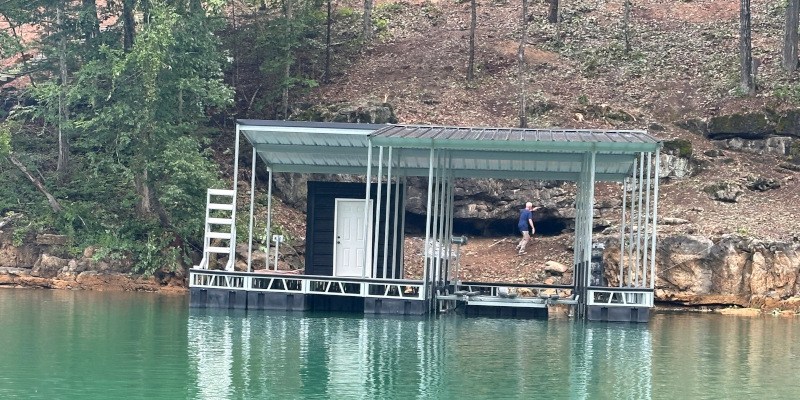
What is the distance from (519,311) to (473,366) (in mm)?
9248

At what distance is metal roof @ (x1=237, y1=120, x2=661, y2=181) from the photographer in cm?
1973

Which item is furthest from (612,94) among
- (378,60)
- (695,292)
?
(695,292)

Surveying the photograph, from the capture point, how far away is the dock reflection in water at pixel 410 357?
11953 millimetres

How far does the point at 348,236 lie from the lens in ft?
78.7

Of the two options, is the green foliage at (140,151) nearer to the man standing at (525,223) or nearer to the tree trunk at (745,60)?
the man standing at (525,223)

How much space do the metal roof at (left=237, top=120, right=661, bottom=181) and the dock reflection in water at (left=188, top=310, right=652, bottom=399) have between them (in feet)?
11.6

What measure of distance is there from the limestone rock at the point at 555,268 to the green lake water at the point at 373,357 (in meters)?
5.55

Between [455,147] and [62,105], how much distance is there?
51.3ft

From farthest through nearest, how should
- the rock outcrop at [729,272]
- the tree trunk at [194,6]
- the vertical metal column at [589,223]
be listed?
the tree trunk at [194,6], the rock outcrop at [729,272], the vertical metal column at [589,223]

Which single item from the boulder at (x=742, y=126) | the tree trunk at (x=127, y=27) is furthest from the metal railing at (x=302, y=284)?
the boulder at (x=742, y=126)

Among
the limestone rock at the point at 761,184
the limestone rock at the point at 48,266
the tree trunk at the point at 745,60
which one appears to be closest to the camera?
the limestone rock at the point at 48,266

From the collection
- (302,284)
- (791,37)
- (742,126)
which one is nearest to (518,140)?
(302,284)

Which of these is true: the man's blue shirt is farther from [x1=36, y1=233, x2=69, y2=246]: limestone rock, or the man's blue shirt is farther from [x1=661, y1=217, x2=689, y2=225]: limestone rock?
[x1=36, y1=233, x2=69, y2=246]: limestone rock

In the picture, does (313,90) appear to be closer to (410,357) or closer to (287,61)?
(287,61)
